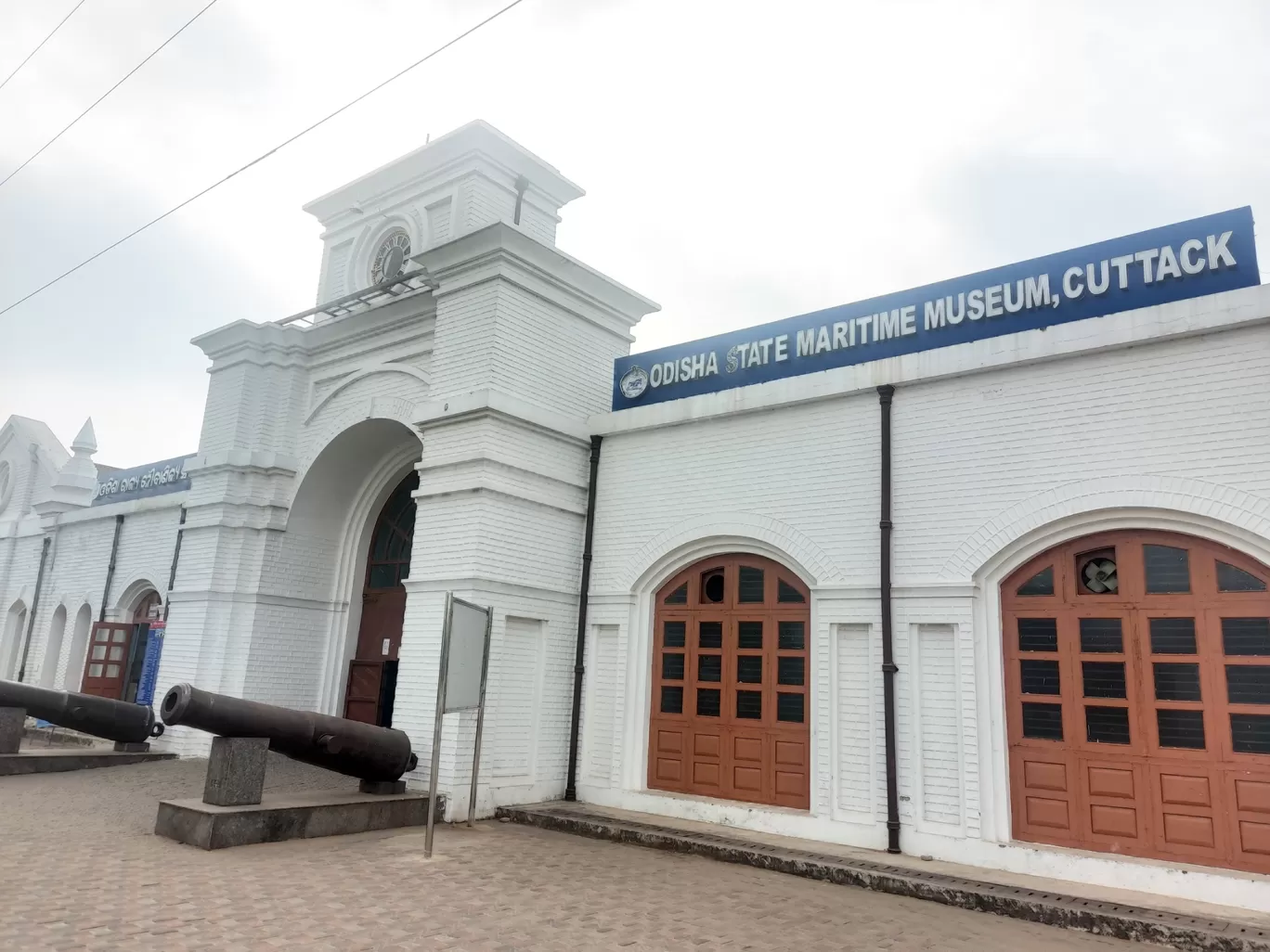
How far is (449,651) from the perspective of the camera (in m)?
7.39

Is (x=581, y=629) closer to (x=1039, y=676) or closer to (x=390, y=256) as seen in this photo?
(x=1039, y=676)

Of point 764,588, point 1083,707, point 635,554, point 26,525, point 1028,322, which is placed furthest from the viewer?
point 26,525

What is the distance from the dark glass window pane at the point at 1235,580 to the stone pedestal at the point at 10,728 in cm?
1287

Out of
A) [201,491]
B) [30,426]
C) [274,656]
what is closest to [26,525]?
[30,426]

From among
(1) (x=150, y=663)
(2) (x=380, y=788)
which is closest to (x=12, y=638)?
(1) (x=150, y=663)

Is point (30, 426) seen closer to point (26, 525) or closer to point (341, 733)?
point (26, 525)

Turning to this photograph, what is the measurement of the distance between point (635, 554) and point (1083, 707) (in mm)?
4762

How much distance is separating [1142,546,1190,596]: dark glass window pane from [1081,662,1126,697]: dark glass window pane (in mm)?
671

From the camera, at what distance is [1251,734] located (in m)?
6.43

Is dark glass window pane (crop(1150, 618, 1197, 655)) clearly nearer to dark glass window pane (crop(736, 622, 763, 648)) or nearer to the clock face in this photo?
dark glass window pane (crop(736, 622, 763, 648))

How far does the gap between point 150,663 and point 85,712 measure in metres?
4.02

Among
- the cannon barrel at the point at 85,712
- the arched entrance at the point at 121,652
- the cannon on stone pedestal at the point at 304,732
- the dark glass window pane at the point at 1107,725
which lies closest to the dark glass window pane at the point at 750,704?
the dark glass window pane at the point at 1107,725

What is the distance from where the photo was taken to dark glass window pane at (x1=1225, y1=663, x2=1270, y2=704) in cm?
644

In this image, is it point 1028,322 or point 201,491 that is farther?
point 201,491
